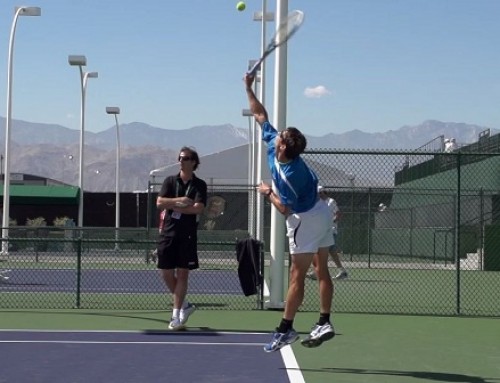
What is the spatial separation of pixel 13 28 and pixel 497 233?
1435 cm

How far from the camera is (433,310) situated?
12781mm

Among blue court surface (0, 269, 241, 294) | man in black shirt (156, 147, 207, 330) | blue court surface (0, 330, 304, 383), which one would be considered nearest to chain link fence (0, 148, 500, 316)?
blue court surface (0, 269, 241, 294)

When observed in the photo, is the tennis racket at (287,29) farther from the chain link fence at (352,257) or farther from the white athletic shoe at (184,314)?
the white athletic shoe at (184,314)

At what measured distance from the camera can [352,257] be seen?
2620 centimetres

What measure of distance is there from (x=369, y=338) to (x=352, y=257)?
1682 centimetres

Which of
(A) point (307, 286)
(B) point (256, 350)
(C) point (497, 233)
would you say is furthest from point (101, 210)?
(B) point (256, 350)

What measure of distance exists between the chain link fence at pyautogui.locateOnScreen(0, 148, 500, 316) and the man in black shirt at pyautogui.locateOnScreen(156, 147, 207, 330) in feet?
6.36

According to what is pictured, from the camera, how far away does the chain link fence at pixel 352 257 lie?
42.4ft

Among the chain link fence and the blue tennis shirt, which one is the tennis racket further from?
the chain link fence

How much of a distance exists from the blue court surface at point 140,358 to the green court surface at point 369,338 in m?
0.36

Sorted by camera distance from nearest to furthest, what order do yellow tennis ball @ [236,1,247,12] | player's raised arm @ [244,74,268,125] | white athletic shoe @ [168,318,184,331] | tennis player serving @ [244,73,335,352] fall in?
1. tennis player serving @ [244,73,335,352]
2. player's raised arm @ [244,74,268,125]
3. white athletic shoe @ [168,318,184,331]
4. yellow tennis ball @ [236,1,247,12]

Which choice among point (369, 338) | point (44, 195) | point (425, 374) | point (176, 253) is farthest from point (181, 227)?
point (44, 195)

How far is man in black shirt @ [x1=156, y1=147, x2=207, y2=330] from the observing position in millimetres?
9797

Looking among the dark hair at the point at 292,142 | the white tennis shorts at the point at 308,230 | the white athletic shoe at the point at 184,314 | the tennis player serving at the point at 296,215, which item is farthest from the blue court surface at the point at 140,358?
the dark hair at the point at 292,142
